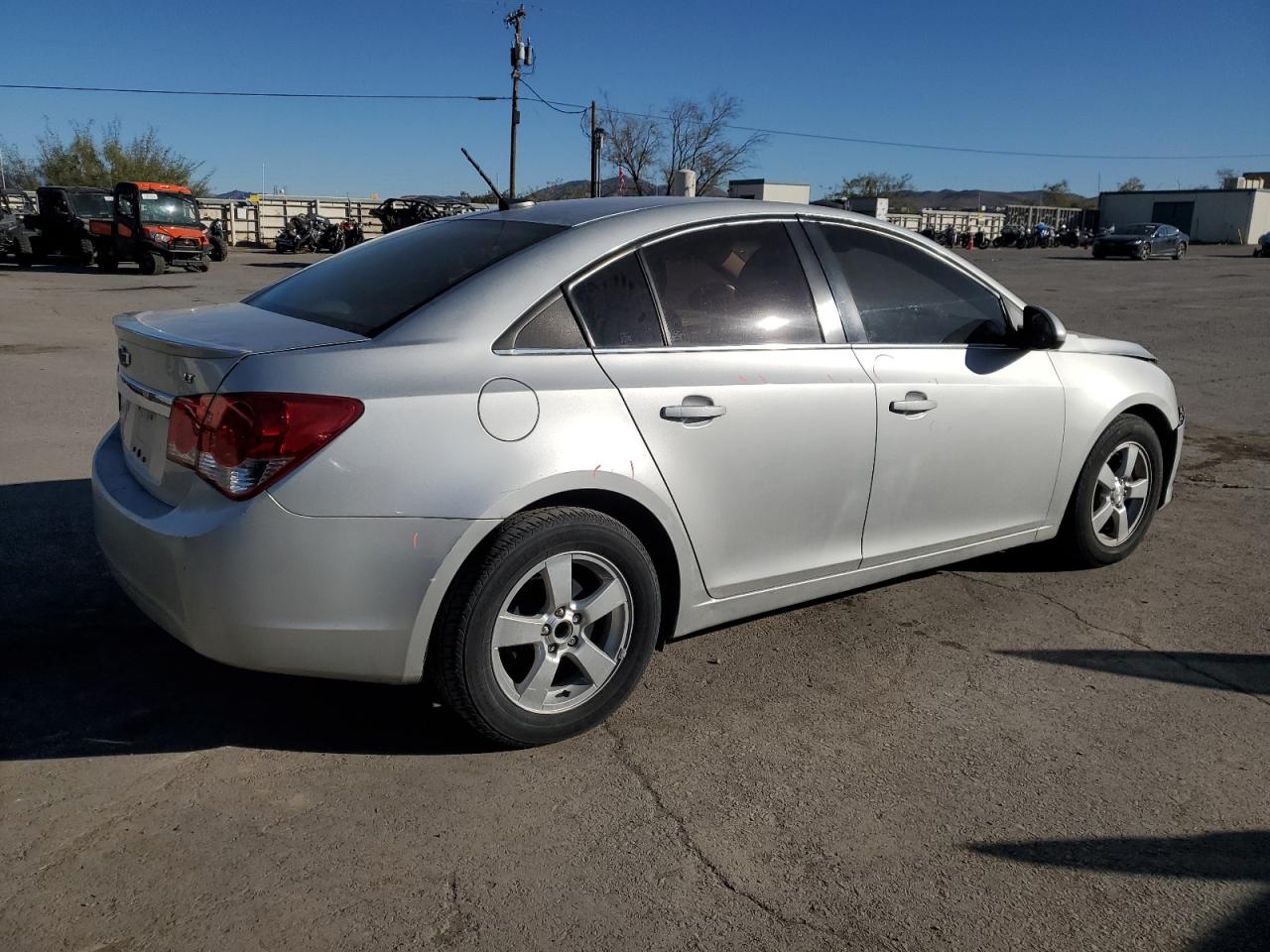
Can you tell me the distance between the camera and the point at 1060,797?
9.87 ft

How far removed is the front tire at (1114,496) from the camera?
4.71m

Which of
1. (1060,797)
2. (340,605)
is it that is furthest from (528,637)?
(1060,797)

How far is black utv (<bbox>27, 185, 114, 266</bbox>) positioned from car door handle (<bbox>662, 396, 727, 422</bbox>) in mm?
27829

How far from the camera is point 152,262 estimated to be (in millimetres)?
26062

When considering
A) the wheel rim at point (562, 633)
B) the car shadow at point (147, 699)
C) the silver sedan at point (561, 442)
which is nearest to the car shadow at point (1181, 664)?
the silver sedan at point (561, 442)

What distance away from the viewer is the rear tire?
85.4ft

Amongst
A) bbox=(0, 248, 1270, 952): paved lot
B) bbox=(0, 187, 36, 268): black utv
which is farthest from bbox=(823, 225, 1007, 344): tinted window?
bbox=(0, 187, 36, 268): black utv

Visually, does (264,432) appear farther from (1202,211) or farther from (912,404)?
(1202,211)

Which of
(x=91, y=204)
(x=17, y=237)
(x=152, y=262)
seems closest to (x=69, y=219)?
(x=91, y=204)

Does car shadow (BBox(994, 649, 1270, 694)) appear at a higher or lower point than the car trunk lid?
lower

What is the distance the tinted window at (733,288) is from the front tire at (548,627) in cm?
78

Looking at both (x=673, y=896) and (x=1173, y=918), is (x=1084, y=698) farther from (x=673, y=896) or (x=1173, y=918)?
(x=673, y=896)

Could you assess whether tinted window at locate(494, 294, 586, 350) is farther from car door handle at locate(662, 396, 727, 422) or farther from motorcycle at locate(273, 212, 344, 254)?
motorcycle at locate(273, 212, 344, 254)

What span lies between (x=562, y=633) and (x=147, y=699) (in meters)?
1.39
